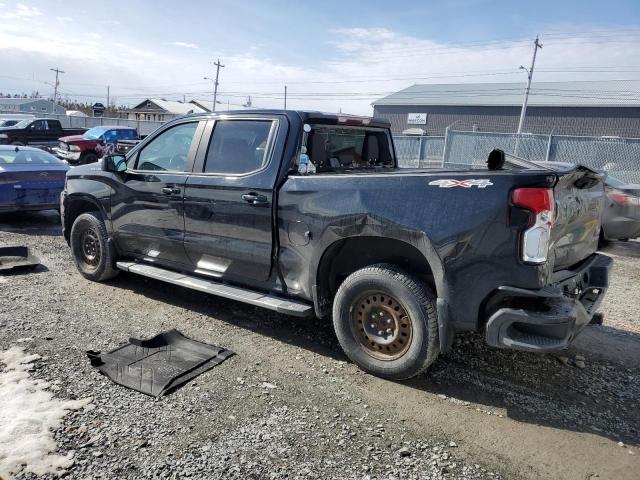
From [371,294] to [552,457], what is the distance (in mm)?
1522

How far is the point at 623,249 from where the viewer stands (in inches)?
368

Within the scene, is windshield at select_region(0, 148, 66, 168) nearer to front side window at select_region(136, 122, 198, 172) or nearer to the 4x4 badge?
front side window at select_region(136, 122, 198, 172)

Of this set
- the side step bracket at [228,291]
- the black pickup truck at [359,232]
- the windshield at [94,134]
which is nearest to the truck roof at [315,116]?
the black pickup truck at [359,232]

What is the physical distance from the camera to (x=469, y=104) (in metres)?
Result: 50.8

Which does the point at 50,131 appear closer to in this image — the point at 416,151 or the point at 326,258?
the point at 416,151

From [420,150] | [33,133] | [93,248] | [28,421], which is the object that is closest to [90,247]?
[93,248]

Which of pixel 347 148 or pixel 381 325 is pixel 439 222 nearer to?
pixel 381 325

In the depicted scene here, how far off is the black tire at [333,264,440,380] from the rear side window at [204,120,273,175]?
139 cm

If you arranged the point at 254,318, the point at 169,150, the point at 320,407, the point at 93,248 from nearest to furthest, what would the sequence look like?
the point at 320,407, the point at 254,318, the point at 169,150, the point at 93,248

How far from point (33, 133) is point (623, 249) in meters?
23.6

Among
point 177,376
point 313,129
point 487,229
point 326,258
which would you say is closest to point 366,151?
point 313,129

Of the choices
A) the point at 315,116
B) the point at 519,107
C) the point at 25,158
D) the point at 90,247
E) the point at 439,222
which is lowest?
the point at 90,247

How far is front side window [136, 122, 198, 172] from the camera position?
5.02 m

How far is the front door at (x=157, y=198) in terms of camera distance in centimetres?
495
